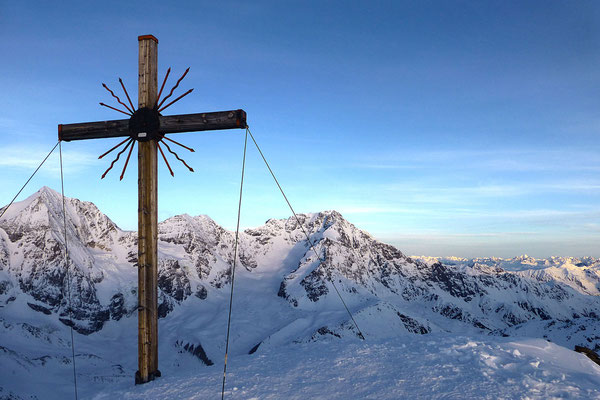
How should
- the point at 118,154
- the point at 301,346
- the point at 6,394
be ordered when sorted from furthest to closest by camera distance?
the point at 6,394
the point at 301,346
the point at 118,154

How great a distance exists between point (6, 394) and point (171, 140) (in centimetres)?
6456

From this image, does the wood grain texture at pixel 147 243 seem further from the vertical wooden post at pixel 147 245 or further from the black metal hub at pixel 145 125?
the black metal hub at pixel 145 125

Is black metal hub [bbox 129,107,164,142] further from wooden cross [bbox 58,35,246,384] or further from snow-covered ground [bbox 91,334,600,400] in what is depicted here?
snow-covered ground [bbox 91,334,600,400]

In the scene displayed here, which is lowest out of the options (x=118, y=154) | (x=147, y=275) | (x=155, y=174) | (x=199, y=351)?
(x=199, y=351)

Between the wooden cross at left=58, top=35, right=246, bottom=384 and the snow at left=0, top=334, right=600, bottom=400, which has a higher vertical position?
the wooden cross at left=58, top=35, right=246, bottom=384

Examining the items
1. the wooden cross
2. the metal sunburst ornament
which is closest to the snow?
the wooden cross

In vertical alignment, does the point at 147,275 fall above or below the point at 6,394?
above

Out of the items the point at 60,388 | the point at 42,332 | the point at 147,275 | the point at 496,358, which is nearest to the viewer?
the point at 496,358

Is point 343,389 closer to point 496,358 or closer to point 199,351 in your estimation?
point 496,358

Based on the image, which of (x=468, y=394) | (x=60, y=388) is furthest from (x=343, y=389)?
(x=60, y=388)

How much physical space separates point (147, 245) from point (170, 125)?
10.5 feet

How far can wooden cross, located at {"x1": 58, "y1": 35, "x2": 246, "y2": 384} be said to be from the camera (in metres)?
10.3

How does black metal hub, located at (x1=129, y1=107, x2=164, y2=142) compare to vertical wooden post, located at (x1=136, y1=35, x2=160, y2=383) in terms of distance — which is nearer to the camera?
vertical wooden post, located at (x1=136, y1=35, x2=160, y2=383)

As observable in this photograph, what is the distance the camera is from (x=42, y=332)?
6806 inches
